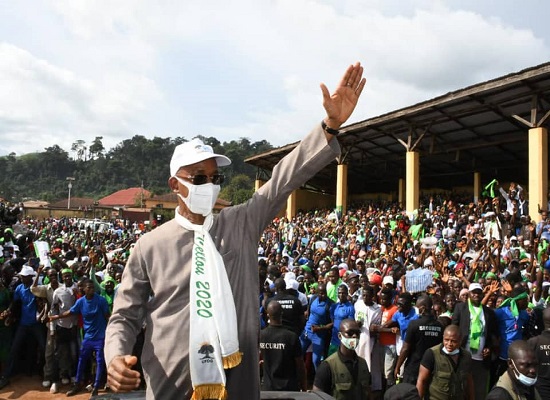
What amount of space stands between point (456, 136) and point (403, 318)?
14.3 metres

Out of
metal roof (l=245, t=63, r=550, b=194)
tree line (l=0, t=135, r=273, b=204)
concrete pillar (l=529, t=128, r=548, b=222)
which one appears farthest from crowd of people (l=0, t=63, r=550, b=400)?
tree line (l=0, t=135, r=273, b=204)

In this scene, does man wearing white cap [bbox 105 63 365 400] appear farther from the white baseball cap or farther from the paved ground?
the paved ground

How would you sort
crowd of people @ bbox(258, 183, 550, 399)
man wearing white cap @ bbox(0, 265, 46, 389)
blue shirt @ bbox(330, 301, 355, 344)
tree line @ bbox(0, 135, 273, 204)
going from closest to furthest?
crowd of people @ bbox(258, 183, 550, 399), blue shirt @ bbox(330, 301, 355, 344), man wearing white cap @ bbox(0, 265, 46, 389), tree line @ bbox(0, 135, 273, 204)

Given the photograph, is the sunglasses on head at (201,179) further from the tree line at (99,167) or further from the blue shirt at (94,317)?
the tree line at (99,167)

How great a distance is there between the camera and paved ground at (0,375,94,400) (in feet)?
22.4

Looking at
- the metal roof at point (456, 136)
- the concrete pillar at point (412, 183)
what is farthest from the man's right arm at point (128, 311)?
the concrete pillar at point (412, 183)

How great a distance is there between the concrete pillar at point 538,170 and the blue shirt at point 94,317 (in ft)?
35.9

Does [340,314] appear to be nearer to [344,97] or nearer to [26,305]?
[26,305]

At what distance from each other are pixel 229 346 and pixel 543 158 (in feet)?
44.3

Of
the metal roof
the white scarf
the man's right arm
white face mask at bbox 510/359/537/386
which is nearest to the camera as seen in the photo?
the white scarf

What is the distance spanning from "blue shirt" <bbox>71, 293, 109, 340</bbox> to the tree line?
7564 centimetres

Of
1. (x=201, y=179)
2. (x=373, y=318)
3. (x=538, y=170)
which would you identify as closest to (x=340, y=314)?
(x=373, y=318)

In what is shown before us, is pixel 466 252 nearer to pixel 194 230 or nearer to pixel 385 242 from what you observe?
pixel 385 242

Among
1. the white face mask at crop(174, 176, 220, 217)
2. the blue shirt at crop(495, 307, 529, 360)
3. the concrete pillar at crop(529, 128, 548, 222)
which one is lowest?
the blue shirt at crop(495, 307, 529, 360)
